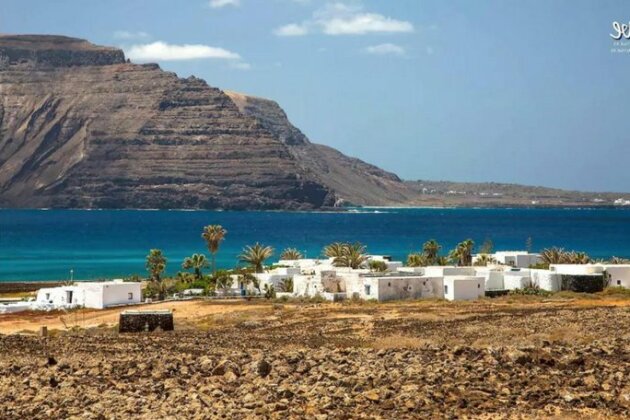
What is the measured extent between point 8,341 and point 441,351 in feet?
51.2

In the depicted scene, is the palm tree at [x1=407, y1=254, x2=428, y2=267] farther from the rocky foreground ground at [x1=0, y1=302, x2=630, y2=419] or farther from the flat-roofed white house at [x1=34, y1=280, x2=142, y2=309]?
the rocky foreground ground at [x1=0, y1=302, x2=630, y2=419]

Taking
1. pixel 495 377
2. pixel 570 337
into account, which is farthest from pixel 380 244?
pixel 495 377

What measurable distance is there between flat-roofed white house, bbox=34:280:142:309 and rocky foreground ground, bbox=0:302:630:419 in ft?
63.7

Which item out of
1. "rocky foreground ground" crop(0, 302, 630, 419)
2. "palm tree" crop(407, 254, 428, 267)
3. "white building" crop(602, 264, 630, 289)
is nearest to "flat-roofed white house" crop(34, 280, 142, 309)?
"rocky foreground ground" crop(0, 302, 630, 419)

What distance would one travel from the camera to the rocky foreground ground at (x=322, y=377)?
22828mm

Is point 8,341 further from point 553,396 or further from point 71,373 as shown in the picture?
point 553,396

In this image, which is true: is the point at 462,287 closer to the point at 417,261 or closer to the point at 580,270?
the point at 580,270

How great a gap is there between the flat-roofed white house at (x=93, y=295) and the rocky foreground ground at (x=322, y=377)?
1942 centimetres

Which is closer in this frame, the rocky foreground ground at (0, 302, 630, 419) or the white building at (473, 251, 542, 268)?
the rocky foreground ground at (0, 302, 630, 419)

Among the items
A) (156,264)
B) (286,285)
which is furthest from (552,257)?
(156,264)

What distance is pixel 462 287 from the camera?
191ft

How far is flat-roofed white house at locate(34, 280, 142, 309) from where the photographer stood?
57.7m

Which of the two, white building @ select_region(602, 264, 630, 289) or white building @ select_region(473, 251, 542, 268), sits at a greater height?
white building @ select_region(473, 251, 542, 268)

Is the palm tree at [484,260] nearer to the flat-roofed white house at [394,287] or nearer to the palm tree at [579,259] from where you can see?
the palm tree at [579,259]
